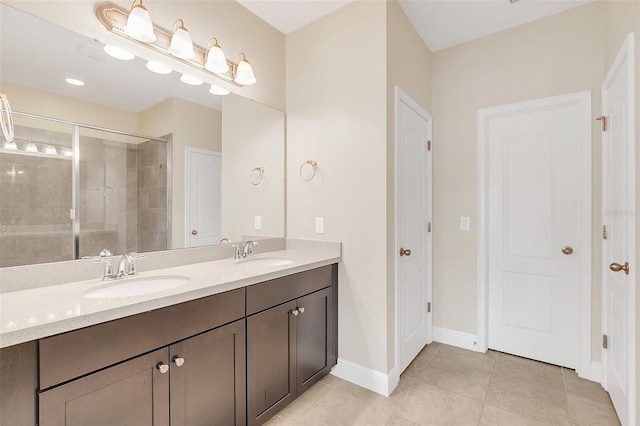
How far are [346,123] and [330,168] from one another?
348mm

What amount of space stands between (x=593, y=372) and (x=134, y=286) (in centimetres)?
309

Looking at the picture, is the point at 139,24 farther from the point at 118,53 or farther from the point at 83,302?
the point at 83,302

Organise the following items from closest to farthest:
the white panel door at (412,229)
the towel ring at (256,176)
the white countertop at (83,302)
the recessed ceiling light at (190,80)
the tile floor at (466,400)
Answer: the white countertop at (83,302) < the tile floor at (466,400) < the recessed ceiling light at (190,80) < the white panel door at (412,229) < the towel ring at (256,176)

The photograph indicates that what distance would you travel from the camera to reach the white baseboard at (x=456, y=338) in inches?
103

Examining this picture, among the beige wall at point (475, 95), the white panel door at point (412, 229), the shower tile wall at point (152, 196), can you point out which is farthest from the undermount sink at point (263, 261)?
the beige wall at point (475, 95)

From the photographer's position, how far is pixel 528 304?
2439mm

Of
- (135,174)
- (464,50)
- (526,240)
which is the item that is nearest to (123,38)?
(135,174)

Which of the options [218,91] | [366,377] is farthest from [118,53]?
[366,377]

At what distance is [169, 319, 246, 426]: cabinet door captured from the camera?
4.07 ft

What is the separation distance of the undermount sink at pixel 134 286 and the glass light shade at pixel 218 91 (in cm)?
127

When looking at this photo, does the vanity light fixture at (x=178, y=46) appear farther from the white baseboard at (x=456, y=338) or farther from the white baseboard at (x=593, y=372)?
the white baseboard at (x=593, y=372)

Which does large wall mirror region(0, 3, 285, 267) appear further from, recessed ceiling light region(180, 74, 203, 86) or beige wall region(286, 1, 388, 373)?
beige wall region(286, 1, 388, 373)

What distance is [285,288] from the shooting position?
5.74 ft

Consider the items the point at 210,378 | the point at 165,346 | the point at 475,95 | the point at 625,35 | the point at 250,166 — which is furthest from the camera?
the point at 475,95
